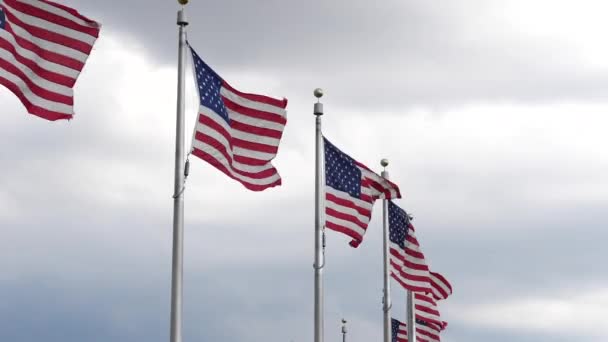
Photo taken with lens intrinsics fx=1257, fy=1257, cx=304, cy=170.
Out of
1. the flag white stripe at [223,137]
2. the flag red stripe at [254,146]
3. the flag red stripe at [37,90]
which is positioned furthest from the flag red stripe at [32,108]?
the flag red stripe at [254,146]

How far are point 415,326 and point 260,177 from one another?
33425 mm

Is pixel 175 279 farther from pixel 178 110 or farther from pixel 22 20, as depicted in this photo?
pixel 22 20

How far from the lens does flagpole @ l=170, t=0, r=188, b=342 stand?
80.5 ft

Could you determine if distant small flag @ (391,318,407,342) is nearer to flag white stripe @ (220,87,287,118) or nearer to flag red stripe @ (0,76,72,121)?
flag white stripe @ (220,87,287,118)

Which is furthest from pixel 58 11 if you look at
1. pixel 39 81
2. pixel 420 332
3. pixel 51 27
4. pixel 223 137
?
pixel 420 332

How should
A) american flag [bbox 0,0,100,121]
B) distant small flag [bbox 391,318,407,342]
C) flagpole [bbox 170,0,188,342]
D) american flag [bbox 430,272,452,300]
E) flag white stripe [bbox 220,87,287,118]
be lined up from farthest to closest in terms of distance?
distant small flag [bbox 391,318,407,342]
american flag [bbox 430,272,452,300]
flag white stripe [bbox 220,87,287,118]
flagpole [bbox 170,0,188,342]
american flag [bbox 0,0,100,121]

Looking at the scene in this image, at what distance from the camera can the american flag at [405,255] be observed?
45.1 m

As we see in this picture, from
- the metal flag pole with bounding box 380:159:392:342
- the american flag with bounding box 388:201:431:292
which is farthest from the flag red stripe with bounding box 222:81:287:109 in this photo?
the american flag with bounding box 388:201:431:292

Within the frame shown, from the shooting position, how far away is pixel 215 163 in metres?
26.3

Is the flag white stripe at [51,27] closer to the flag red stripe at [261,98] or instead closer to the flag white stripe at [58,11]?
the flag white stripe at [58,11]

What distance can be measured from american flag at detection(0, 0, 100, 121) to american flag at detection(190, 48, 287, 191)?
3.32 meters

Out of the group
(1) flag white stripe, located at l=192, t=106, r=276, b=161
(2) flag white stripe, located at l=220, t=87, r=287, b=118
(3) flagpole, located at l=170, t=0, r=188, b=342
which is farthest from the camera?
(2) flag white stripe, located at l=220, t=87, r=287, b=118

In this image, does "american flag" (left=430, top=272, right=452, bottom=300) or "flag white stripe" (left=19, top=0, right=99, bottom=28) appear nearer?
"flag white stripe" (left=19, top=0, right=99, bottom=28)

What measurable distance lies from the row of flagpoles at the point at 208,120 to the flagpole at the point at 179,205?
2 centimetres
